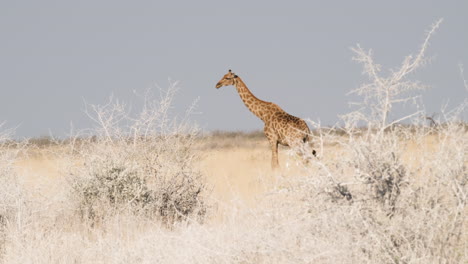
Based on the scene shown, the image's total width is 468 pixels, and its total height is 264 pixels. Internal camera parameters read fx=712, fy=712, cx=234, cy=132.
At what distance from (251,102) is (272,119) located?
3.53 feet

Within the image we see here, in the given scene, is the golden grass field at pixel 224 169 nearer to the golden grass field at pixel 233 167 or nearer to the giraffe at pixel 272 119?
the golden grass field at pixel 233 167

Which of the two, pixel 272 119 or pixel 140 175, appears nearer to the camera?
pixel 140 175

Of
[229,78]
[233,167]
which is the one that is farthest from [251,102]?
[233,167]

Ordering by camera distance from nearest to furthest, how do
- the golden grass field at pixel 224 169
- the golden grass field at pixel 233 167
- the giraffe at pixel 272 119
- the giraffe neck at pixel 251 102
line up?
the golden grass field at pixel 233 167
the golden grass field at pixel 224 169
the giraffe at pixel 272 119
the giraffe neck at pixel 251 102

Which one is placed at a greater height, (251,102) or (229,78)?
(229,78)

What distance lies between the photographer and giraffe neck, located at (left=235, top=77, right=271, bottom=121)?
1590 centimetres

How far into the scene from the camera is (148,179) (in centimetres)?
975

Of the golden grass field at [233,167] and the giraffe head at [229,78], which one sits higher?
the giraffe head at [229,78]

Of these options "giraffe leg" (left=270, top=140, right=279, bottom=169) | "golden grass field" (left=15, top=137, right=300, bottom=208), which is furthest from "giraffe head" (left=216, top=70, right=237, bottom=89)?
"giraffe leg" (left=270, top=140, right=279, bottom=169)

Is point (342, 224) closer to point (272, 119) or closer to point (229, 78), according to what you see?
point (272, 119)

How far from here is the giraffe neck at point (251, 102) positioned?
52.2 ft

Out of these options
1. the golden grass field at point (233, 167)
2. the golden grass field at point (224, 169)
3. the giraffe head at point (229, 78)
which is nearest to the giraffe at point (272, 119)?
the giraffe head at point (229, 78)

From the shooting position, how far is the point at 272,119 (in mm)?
15383

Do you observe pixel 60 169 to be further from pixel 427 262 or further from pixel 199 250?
pixel 427 262
